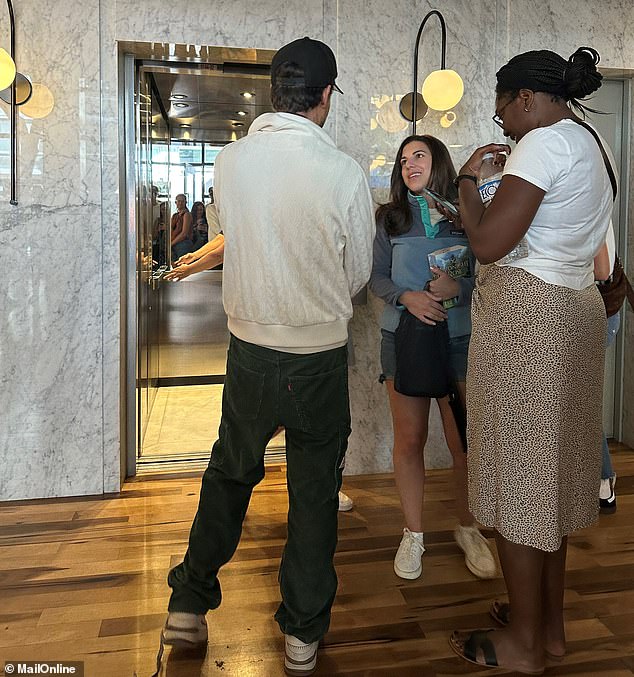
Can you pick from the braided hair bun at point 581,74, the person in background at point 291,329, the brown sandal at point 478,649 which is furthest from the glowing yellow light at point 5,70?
the brown sandal at point 478,649

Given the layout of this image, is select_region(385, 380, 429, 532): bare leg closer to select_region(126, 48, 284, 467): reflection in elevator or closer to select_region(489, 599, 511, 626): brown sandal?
select_region(489, 599, 511, 626): brown sandal

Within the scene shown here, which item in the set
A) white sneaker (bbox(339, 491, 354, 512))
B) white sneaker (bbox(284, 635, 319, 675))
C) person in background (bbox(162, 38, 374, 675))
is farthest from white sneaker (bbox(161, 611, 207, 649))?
white sneaker (bbox(339, 491, 354, 512))

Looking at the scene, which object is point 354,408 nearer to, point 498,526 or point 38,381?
point 38,381

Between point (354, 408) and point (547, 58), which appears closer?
point (547, 58)

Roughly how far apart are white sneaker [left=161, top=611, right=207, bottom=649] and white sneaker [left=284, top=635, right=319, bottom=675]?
0.27 metres

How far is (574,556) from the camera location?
262 centimetres

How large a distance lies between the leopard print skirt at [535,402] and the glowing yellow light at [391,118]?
171 centimetres

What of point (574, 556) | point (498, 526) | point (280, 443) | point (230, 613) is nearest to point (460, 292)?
point (498, 526)

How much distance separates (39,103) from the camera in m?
3.04

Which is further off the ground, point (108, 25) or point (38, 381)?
point (108, 25)

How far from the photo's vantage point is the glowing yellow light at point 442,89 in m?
3.27

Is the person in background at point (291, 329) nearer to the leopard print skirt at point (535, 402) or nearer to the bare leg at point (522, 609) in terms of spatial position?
the leopard print skirt at point (535, 402)

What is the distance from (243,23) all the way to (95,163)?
903 millimetres

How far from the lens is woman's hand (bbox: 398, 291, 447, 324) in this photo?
242 centimetres
